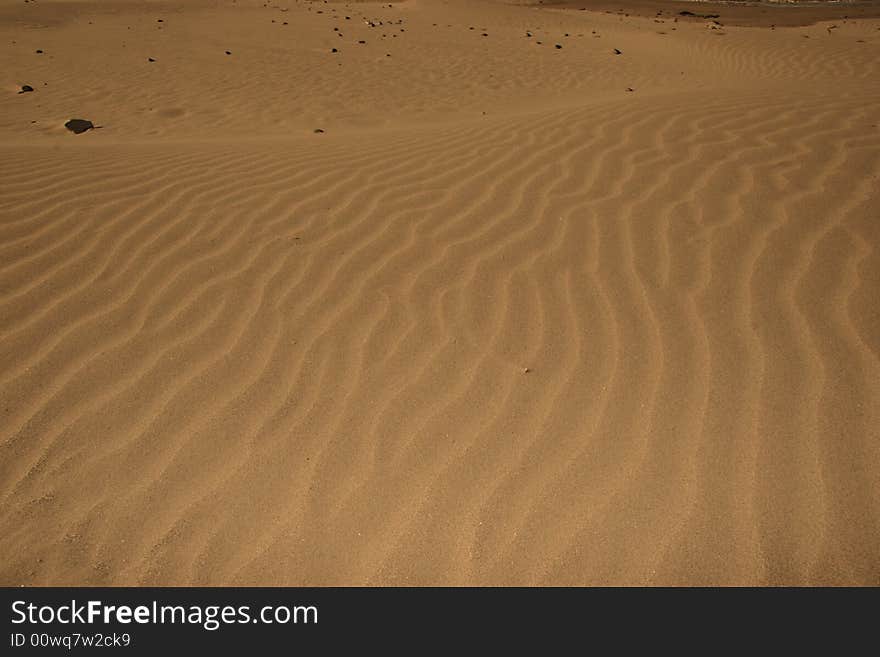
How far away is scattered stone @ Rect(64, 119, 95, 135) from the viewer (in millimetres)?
6484

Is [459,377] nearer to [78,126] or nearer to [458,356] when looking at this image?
[458,356]

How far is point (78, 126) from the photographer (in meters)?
6.55

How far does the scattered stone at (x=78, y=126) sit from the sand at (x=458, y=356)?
179cm

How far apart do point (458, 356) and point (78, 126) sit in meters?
6.54

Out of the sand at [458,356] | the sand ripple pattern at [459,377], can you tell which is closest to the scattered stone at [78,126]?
the sand at [458,356]

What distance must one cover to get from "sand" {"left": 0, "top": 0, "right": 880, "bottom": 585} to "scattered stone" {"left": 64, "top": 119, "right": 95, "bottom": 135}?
1.79 m

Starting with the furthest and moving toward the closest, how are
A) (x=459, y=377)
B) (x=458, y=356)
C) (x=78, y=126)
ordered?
(x=78, y=126)
(x=458, y=356)
(x=459, y=377)

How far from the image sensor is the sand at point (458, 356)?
180 cm

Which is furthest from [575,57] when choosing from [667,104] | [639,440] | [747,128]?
[639,440]

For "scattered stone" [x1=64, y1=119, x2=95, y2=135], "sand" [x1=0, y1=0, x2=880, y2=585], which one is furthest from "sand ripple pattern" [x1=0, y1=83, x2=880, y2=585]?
"scattered stone" [x1=64, y1=119, x2=95, y2=135]

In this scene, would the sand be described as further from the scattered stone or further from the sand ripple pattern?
the scattered stone

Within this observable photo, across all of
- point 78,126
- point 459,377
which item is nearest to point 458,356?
point 459,377

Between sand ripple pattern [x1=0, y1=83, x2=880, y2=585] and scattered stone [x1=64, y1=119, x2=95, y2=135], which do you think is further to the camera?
scattered stone [x1=64, y1=119, x2=95, y2=135]
